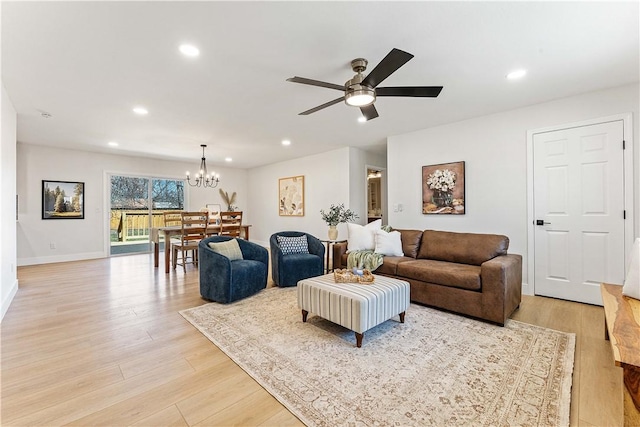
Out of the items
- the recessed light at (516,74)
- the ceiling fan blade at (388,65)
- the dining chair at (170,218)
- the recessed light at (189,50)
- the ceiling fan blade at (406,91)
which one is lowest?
the dining chair at (170,218)

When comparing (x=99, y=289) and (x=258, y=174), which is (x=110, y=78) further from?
(x=258, y=174)

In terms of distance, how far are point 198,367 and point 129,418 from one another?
1.67 ft

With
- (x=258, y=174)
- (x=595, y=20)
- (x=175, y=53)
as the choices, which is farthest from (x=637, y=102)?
(x=258, y=174)

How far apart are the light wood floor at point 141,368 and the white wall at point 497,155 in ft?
3.75

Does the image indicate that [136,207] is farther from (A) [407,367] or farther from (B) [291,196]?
(A) [407,367]

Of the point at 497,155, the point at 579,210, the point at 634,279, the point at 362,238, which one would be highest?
the point at 497,155

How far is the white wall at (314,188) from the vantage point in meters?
5.93

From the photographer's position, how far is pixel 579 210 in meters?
3.21

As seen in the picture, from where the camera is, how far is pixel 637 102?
2.90 m

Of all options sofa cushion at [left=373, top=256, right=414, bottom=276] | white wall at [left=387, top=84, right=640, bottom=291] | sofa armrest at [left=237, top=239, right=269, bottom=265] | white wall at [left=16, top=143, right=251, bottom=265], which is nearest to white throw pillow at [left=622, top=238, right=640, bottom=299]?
white wall at [left=387, top=84, right=640, bottom=291]

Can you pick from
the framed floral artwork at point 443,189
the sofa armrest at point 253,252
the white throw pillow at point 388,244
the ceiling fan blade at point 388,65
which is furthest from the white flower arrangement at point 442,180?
the sofa armrest at point 253,252

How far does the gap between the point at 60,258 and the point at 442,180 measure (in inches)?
303

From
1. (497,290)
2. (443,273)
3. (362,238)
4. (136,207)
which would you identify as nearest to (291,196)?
(362,238)

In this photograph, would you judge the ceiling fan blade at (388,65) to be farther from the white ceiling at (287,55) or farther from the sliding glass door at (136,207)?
the sliding glass door at (136,207)
